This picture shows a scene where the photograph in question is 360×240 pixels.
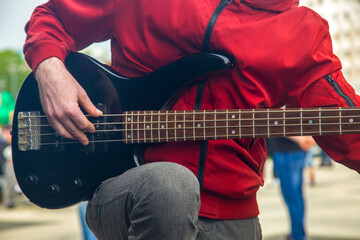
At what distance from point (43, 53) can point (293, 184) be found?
4.00 m

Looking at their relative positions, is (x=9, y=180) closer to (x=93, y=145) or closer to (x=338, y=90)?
(x=93, y=145)

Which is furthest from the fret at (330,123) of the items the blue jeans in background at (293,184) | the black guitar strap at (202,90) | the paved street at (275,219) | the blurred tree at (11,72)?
the blurred tree at (11,72)

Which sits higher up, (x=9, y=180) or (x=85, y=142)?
(x=85, y=142)

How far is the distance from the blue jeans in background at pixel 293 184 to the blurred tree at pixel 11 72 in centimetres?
4643

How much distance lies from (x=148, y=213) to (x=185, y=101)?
21.9 inches

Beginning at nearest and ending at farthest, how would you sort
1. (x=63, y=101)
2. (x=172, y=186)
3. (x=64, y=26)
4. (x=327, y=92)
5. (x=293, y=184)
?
(x=172, y=186), (x=63, y=101), (x=327, y=92), (x=64, y=26), (x=293, y=184)

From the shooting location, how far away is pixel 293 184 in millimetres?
5266

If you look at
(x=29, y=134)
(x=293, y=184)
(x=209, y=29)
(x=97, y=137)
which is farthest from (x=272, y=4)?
(x=293, y=184)

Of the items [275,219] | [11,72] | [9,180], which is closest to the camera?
[275,219]

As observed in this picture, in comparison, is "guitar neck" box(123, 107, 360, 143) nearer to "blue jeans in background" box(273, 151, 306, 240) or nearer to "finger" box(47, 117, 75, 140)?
"finger" box(47, 117, 75, 140)

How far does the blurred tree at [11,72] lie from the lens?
4950cm

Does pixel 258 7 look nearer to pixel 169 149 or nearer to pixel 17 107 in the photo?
pixel 169 149

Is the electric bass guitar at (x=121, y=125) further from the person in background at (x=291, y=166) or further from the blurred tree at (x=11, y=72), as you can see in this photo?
the blurred tree at (x=11, y=72)

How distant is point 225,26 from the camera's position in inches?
70.7
